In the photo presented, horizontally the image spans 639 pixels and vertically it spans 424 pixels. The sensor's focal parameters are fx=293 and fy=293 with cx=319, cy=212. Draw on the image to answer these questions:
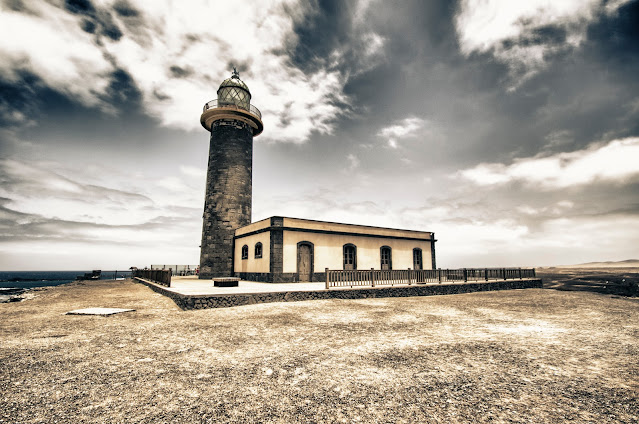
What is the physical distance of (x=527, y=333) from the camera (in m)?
5.89

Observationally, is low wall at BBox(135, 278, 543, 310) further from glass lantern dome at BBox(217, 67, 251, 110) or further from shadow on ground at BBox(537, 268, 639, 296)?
glass lantern dome at BBox(217, 67, 251, 110)

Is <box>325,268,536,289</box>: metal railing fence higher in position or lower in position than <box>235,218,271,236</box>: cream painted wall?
lower

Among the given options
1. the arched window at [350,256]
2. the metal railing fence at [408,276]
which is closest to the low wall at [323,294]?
the metal railing fence at [408,276]

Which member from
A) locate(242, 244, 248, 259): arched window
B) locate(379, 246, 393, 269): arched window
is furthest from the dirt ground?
locate(379, 246, 393, 269): arched window

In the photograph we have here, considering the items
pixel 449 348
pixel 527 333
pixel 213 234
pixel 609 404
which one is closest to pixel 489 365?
pixel 449 348

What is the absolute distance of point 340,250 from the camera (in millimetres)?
17344

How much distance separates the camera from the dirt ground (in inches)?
110

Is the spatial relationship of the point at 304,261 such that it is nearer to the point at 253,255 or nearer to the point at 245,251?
the point at 253,255

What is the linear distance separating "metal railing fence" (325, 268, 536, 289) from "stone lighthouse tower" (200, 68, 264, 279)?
9893mm

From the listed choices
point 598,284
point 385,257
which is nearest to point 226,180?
point 385,257

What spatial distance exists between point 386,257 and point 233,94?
15.4m

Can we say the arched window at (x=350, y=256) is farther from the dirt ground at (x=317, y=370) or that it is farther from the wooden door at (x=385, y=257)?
the dirt ground at (x=317, y=370)

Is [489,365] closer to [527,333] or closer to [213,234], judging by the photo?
[527,333]

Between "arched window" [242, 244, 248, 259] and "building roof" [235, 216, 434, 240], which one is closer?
"building roof" [235, 216, 434, 240]
